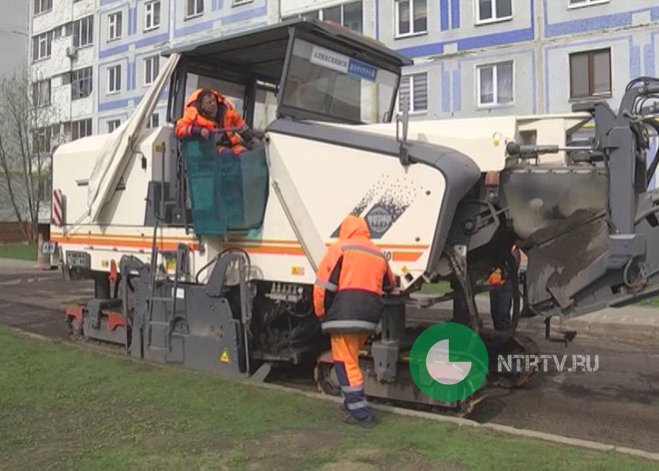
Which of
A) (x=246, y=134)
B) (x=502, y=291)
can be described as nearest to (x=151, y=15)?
(x=246, y=134)

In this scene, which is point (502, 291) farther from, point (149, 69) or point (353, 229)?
point (149, 69)

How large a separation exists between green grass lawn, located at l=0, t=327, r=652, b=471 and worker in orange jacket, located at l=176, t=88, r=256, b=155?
211 cm

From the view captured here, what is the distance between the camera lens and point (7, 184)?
38.2m

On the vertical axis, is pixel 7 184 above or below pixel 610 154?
above

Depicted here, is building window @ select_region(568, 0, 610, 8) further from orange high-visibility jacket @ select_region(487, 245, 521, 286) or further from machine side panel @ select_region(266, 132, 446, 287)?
machine side panel @ select_region(266, 132, 446, 287)

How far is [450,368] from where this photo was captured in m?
5.55

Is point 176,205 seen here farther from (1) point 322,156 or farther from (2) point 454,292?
(2) point 454,292

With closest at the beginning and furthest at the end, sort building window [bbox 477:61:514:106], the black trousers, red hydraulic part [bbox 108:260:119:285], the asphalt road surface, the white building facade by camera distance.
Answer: the asphalt road surface
the black trousers
red hydraulic part [bbox 108:260:119:285]
the white building facade
building window [bbox 477:61:514:106]

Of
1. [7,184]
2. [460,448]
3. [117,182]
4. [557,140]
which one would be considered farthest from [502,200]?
[7,184]

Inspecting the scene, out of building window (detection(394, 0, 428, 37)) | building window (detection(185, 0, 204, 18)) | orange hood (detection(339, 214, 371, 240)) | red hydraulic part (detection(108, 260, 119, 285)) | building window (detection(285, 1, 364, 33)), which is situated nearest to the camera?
orange hood (detection(339, 214, 371, 240))

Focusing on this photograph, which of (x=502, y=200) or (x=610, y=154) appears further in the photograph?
(x=502, y=200)

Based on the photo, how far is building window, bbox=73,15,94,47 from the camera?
39.7 m

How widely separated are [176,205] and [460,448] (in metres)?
3.73

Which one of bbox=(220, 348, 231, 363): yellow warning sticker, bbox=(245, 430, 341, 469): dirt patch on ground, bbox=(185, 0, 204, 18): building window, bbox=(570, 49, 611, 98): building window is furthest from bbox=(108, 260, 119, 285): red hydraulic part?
bbox=(185, 0, 204, 18): building window
